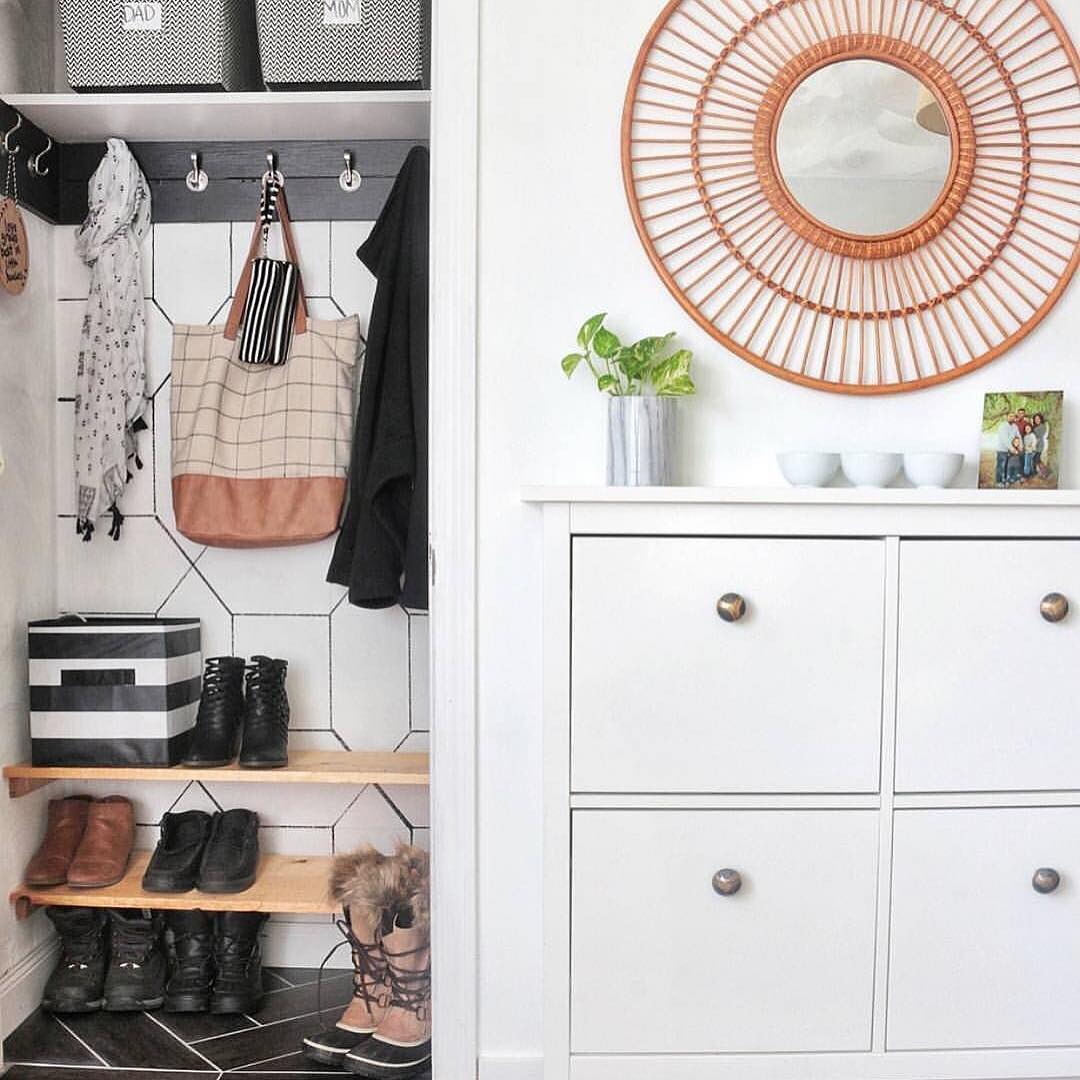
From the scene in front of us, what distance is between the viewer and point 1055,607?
56.8 inches

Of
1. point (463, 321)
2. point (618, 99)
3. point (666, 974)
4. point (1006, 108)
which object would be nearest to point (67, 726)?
point (463, 321)

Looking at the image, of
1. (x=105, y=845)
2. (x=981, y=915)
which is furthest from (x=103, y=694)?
(x=981, y=915)

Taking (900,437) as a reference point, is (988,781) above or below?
below

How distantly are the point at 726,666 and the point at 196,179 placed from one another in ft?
5.45

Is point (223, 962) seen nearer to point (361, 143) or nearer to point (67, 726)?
point (67, 726)

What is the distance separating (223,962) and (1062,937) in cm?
159

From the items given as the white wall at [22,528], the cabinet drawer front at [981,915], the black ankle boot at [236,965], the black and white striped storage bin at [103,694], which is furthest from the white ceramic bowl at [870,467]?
the white wall at [22,528]

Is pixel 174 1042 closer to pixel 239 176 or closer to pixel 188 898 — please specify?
pixel 188 898

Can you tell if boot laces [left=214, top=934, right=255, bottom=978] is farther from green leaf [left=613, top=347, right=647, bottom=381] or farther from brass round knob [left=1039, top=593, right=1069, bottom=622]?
brass round knob [left=1039, top=593, right=1069, bottom=622]

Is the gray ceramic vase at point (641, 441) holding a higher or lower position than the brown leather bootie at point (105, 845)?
higher

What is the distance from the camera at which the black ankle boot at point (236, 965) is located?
7.10ft

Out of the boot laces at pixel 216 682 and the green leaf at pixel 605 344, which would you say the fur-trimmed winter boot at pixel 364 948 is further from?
the green leaf at pixel 605 344

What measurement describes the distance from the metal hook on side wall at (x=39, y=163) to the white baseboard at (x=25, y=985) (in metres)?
1.63

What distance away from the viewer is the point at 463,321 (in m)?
1.65
